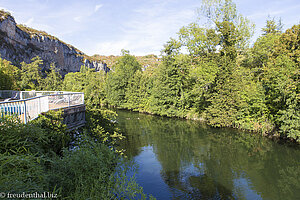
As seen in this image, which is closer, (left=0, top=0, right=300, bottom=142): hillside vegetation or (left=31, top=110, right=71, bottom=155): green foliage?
(left=31, top=110, right=71, bottom=155): green foliage

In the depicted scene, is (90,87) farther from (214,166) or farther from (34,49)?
(34,49)

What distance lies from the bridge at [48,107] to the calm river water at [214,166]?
183 inches

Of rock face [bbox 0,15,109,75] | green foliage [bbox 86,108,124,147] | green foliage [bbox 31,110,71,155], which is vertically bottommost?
green foliage [bbox 86,108,124,147]

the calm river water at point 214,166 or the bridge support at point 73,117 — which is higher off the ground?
the bridge support at point 73,117

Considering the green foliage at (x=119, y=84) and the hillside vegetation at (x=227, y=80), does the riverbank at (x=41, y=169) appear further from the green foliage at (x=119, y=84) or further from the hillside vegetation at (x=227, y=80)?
the green foliage at (x=119, y=84)

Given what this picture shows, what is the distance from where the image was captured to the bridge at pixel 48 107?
23.1ft

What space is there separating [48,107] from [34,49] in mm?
81812

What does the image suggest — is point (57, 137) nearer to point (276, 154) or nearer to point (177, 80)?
point (276, 154)

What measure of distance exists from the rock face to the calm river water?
56622 mm

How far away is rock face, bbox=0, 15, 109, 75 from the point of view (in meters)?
60.2

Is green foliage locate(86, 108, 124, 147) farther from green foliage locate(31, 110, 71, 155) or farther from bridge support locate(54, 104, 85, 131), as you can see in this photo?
green foliage locate(31, 110, 71, 155)

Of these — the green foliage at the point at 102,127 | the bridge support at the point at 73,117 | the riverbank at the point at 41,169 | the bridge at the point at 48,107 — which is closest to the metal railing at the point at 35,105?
the bridge at the point at 48,107

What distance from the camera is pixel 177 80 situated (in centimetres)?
3425

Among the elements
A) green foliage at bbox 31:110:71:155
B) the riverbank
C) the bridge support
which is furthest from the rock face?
the riverbank
